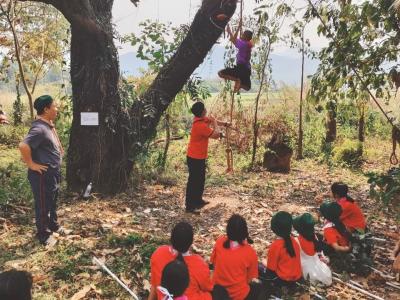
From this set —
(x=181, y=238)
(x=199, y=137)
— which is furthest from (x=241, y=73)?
(x=181, y=238)

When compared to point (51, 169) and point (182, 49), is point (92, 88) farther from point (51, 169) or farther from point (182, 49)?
point (51, 169)

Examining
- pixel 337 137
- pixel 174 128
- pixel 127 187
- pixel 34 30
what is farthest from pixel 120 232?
pixel 34 30

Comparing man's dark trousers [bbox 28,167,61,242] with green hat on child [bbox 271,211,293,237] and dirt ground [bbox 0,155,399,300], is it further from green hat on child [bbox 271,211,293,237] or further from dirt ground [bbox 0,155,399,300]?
green hat on child [bbox 271,211,293,237]

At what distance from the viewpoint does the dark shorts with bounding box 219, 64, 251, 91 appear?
6.78 m

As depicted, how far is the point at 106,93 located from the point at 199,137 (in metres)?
1.85

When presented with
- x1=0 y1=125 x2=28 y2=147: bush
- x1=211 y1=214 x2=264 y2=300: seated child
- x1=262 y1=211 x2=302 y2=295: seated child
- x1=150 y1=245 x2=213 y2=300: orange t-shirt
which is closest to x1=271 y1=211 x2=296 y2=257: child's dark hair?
x1=262 y1=211 x2=302 y2=295: seated child

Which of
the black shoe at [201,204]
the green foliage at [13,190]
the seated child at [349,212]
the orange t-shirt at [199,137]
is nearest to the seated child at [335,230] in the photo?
the seated child at [349,212]

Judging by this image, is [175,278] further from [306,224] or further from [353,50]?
[353,50]

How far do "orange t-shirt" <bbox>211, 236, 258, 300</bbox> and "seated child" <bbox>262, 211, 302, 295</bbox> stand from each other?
0.49 metres

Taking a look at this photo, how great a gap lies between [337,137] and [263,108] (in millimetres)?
2761

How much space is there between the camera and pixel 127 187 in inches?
315

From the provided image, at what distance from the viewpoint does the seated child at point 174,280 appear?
2922 mm

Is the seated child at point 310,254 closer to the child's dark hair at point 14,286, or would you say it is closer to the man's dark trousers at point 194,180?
the man's dark trousers at point 194,180

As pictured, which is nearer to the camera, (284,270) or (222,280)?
(222,280)
